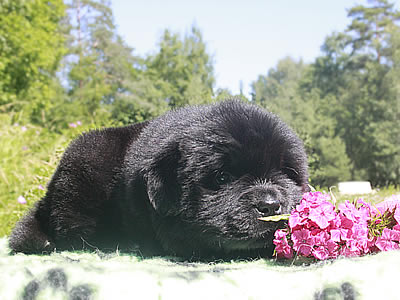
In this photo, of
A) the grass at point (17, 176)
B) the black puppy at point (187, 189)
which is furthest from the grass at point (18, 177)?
the black puppy at point (187, 189)

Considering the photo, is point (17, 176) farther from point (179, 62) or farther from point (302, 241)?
point (179, 62)

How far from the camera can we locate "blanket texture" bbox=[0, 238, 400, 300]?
4.87 ft

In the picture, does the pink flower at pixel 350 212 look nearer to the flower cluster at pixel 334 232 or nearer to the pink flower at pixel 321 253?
the flower cluster at pixel 334 232

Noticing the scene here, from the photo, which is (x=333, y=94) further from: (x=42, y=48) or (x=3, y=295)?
(x=3, y=295)

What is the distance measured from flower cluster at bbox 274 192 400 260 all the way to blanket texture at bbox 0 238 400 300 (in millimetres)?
431

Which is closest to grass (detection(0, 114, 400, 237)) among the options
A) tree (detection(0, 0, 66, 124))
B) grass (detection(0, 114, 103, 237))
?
grass (detection(0, 114, 103, 237))

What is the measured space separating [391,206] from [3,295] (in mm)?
2006

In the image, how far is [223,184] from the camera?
2.24 meters

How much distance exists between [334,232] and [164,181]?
1.00 meters

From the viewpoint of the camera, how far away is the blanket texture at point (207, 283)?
1485mm

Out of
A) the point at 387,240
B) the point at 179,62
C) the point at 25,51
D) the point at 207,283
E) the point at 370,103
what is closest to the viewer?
the point at 207,283

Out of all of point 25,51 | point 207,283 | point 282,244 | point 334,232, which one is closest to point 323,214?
point 334,232

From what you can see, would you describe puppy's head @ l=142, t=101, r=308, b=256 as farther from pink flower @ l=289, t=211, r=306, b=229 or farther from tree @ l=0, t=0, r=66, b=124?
tree @ l=0, t=0, r=66, b=124

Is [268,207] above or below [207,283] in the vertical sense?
above
